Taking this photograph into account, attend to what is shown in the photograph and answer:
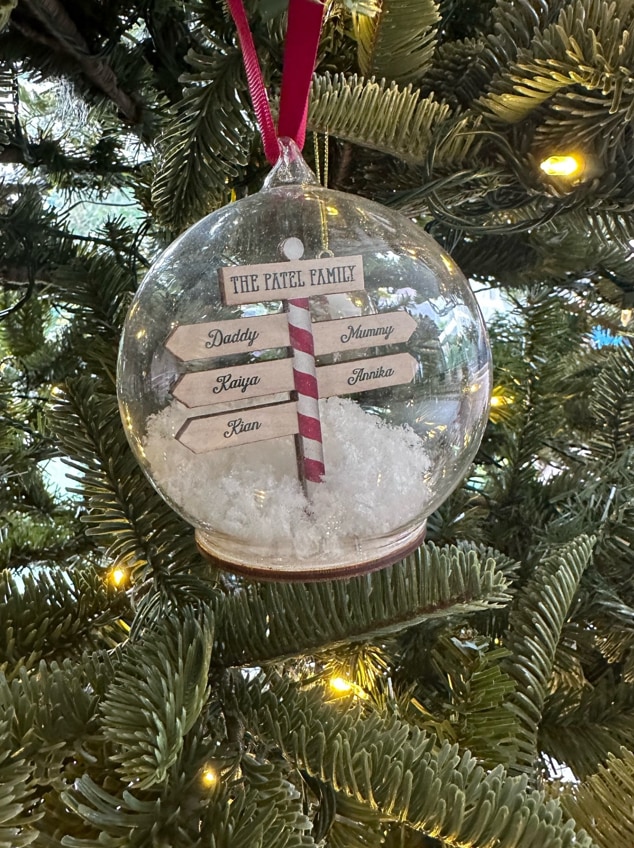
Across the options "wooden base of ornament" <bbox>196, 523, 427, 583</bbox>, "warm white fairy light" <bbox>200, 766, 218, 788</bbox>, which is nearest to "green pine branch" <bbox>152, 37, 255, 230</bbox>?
"wooden base of ornament" <bbox>196, 523, 427, 583</bbox>

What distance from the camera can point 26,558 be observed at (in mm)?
524

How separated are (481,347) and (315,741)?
0.22 m

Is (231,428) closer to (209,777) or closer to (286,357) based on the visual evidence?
(286,357)

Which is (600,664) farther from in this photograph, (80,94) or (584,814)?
(80,94)

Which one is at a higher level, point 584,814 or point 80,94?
point 80,94

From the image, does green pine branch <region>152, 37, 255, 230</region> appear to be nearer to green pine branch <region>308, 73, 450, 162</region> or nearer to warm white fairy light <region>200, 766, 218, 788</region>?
green pine branch <region>308, 73, 450, 162</region>

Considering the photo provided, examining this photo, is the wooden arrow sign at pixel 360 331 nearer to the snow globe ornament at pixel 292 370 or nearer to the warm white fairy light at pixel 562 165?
the snow globe ornament at pixel 292 370

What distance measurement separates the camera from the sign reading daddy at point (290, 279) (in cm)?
28

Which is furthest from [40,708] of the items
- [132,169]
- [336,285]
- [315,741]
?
[132,169]

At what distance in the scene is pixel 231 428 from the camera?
0.94 feet

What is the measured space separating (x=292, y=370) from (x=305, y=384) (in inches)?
0.4

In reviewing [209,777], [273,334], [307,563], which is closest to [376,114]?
[273,334]

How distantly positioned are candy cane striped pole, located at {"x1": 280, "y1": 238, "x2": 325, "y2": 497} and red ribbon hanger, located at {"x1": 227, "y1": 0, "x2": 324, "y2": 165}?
0.18 ft

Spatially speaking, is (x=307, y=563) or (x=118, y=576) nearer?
(x=307, y=563)
